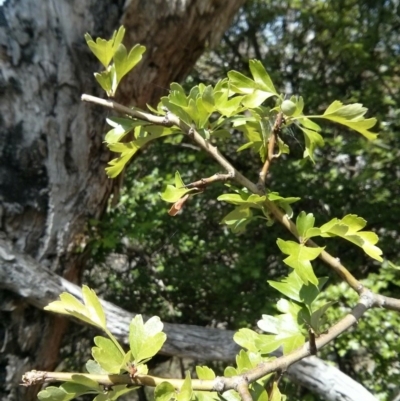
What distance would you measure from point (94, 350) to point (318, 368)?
1.05 metres

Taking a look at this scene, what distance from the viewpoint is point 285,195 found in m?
2.49

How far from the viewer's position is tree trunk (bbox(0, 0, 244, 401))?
4.24ft

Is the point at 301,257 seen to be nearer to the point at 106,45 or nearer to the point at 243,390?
the point at 243,390

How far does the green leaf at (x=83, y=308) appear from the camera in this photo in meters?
0.50

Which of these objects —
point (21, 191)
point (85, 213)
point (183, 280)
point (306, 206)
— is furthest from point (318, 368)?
point (306, 206)

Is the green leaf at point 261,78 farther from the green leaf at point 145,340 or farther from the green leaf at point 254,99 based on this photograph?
the green leaf at point 145,340

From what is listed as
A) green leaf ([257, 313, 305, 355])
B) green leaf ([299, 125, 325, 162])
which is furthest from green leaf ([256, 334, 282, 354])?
green leaf ([299, 125, 325, 162])

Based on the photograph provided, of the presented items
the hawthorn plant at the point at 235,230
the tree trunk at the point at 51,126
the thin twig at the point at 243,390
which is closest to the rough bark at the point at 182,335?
the tree trunk at the point at 51,126

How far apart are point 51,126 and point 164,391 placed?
1015 mm

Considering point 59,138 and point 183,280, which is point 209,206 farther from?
point 59,138

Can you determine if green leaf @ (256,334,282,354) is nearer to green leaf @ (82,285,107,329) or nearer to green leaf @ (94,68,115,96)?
green leaf @ (82,285,107,329)

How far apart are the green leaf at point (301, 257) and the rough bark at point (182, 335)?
852 millimetres

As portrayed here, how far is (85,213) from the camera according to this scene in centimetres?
149

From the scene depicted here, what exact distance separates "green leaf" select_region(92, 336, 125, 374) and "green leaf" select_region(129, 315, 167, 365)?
0.02m
